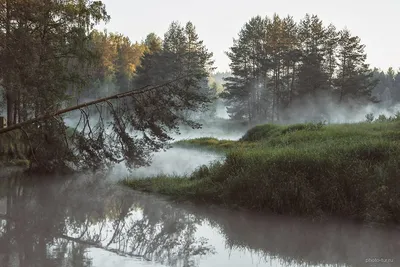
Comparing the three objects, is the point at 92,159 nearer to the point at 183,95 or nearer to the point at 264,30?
the point at 183,95

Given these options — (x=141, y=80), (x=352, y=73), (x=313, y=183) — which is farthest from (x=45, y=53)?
(x=352, y=73)

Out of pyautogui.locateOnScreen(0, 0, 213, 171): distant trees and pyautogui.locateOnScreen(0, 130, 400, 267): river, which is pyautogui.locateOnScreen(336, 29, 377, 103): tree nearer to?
pyautogui.locateOnScreen(0, 0, 213, 171): distant trees

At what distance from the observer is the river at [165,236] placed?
27.3 feet

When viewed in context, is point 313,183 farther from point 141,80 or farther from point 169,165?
point 141,80

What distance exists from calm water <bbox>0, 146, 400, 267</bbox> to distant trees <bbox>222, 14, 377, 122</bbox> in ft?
119

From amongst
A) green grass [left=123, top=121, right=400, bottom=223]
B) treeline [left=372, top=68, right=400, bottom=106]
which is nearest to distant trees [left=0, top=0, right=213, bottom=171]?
green grass [left=123, top=121, right=400, bottom=223]

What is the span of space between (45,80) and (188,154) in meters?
10.3

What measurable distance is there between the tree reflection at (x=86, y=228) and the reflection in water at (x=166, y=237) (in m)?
0.02

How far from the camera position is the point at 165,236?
10.1 meters

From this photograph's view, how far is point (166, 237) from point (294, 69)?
42645 mm

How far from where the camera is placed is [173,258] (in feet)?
27.9

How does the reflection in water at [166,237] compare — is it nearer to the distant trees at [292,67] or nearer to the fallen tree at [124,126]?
the fallen tree at [124,126]

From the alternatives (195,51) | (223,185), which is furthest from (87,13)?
(195,51)

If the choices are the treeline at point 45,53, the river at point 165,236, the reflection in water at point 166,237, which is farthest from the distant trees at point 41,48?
the reflection in water at point 166,237
